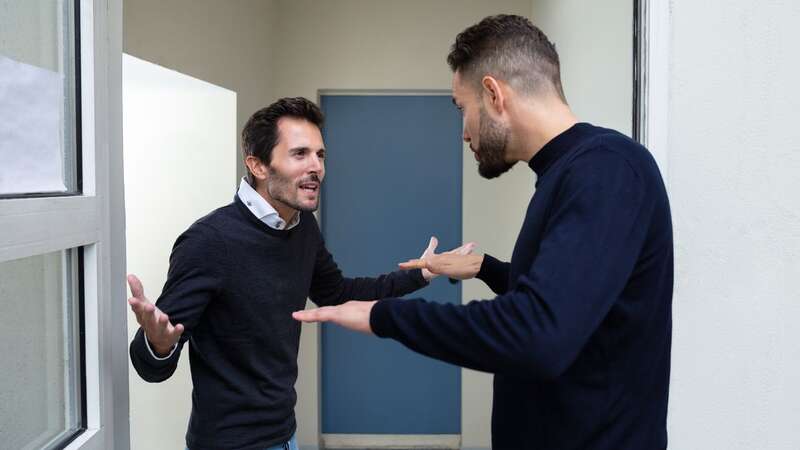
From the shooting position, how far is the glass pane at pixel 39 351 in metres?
0.88

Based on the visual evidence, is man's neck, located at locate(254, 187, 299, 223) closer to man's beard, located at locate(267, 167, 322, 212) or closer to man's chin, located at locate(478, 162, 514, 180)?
man's beard, located at locate(267, 167, 322, 212)

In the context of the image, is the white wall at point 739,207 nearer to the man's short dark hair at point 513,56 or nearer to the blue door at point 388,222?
the man's short dark hair at point 513,56

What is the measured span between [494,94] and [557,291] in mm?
384

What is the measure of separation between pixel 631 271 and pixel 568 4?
209cm

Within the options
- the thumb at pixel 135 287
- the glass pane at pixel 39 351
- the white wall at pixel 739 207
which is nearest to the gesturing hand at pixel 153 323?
the thumb at pixel 135 287

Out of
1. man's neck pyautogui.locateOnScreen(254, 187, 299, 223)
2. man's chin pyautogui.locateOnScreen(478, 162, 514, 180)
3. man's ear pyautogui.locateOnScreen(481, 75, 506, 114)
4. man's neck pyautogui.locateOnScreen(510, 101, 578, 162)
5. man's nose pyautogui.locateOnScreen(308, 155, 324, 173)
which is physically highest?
man's ear pyautogui.locateOnScreen(481, 75, 506, 114)

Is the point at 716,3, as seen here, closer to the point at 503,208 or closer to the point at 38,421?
the point at 38,421

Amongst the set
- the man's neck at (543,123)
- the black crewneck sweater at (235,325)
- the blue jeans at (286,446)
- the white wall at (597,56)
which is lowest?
the blue jeans at (286,446)

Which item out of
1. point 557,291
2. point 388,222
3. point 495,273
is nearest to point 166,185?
point 388,222

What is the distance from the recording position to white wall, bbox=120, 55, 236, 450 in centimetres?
292

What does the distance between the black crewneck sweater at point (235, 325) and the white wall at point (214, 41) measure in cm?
76

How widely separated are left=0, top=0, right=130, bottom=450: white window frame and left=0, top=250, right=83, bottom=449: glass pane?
2 centimetres

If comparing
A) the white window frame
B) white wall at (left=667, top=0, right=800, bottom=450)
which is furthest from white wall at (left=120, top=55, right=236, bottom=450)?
white wall at (left=667, top=0, right=800, bottom=450)

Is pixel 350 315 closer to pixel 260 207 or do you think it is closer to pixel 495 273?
pixel 495 273
